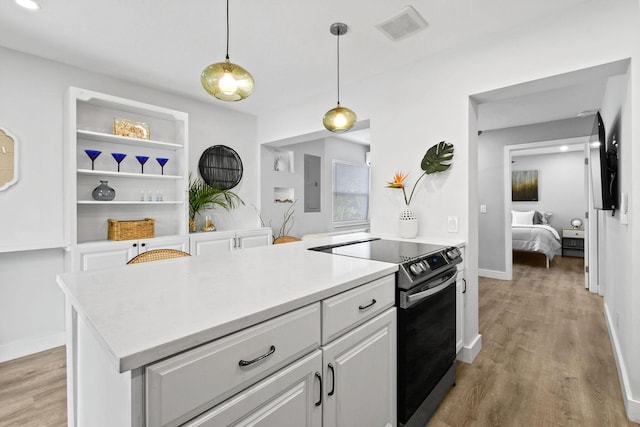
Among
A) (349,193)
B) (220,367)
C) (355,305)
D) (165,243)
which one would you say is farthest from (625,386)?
(349,193)

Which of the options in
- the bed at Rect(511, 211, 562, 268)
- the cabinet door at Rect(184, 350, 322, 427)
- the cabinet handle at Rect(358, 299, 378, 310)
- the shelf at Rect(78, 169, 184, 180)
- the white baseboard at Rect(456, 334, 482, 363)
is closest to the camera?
the cabinet door at Rect(184, 350, 322, 427)

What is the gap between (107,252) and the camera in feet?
9.11

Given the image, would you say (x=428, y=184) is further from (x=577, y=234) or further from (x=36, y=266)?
(x=577, y=234)

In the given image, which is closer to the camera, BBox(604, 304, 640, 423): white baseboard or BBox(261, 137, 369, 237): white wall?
BBox(604, 304, 640, 423): white baseboard

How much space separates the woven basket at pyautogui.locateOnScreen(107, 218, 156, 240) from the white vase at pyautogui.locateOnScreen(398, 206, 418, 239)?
8.10 ft

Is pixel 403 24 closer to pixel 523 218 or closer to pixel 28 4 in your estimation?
pixel 28 4

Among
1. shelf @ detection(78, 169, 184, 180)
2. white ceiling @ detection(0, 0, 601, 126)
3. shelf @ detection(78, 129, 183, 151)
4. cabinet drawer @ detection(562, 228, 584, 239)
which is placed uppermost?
white ceiling @ detection(0, 0, 601, 126)

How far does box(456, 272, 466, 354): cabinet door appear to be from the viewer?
223 centimetres

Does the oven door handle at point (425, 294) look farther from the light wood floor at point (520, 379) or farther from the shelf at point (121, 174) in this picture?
the shelf at point (121, 174)

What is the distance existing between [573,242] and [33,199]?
911 centimetres

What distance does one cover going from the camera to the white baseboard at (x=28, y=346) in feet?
8.43

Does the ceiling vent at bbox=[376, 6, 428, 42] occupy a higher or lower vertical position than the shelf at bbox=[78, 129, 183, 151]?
higher

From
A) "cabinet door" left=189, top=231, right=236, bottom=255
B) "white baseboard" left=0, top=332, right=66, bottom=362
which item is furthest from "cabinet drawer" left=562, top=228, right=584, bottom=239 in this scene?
"white baseboard" left=0, top=332, right=66, bottom=362

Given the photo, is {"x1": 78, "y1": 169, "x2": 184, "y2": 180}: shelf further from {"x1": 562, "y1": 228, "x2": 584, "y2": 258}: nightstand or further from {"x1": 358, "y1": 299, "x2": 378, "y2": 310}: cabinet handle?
{"x1": 562, "y1": 228, "x2": 584, "y2": 258}: nightstand
